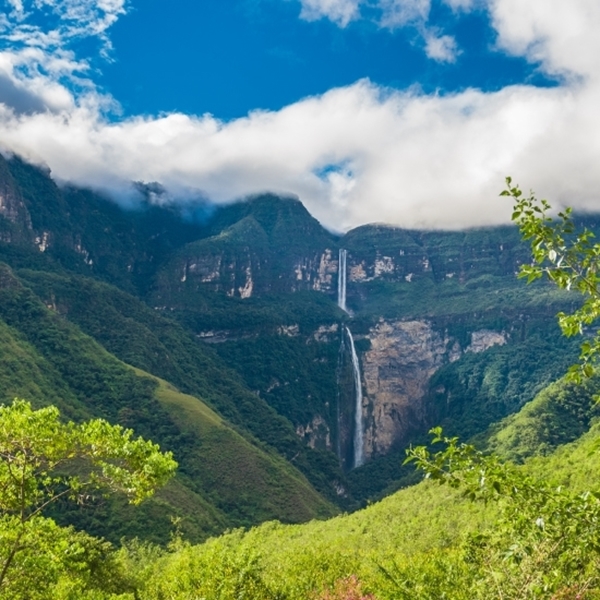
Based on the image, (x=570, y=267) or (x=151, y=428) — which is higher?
(x=570, y=267)

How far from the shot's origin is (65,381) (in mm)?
127812

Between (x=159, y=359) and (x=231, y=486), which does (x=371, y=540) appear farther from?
(x=159, y=359)

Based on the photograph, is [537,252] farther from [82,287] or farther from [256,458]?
[82,287]

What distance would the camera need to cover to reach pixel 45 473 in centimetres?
1337

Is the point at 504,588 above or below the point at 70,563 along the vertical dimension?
above

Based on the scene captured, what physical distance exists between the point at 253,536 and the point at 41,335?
A: 90.0 m

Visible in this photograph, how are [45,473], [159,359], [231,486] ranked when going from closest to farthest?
[45,473] → [231,486] → [159,359]

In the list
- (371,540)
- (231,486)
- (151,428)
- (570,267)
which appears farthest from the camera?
(151,428)

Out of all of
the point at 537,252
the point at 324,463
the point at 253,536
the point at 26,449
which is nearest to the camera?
the point at 537,252

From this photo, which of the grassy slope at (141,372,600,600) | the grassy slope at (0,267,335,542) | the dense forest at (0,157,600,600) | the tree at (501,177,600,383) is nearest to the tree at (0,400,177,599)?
the dense forest at (0,157,600,600)

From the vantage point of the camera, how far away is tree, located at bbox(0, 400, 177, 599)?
12.4 metres

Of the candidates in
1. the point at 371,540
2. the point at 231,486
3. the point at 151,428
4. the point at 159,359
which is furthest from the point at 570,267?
the point at 159,359

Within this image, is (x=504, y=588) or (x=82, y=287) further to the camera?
(x=82, y=287)

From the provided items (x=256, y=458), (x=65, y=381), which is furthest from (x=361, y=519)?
(x=65, y=381)
